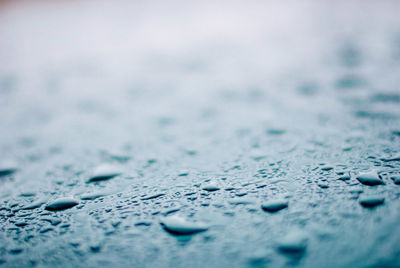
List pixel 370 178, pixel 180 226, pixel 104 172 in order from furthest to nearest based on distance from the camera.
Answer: pixel 104 172, pixel 370 178, pixel 180 226

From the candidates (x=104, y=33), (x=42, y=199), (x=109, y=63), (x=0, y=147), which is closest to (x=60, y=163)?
(x=42, y=199)

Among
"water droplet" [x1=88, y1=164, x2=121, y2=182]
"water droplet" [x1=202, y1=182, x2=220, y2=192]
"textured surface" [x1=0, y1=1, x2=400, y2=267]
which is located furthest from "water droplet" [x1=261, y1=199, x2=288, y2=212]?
"water droplet" [x1=88, y1=164, x2=121, y2=182]

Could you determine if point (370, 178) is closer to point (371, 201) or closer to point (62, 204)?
point (371, 201)

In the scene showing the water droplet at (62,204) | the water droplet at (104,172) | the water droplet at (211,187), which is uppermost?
the water droplet at (104,172)

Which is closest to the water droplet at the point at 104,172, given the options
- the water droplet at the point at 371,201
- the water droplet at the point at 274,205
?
the water droplet at the point at 274,205

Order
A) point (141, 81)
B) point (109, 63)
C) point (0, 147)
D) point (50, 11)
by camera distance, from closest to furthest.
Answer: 1. point (0, 147)
2. point (141, 81)
3. point (109, 63)
4. point (50, 11)

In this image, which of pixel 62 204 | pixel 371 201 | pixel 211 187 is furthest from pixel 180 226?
pixel 371 201

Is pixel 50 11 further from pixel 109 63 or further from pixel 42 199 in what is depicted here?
pixel 42 199

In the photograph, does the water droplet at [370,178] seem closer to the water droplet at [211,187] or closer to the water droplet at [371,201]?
the water droplet at [371,201]
